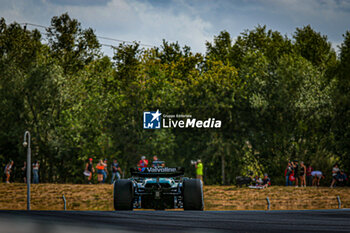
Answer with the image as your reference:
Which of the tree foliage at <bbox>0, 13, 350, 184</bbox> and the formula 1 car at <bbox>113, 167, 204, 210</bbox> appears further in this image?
the tree foliage at <bbox>0, 13, 350, 184</bbox>

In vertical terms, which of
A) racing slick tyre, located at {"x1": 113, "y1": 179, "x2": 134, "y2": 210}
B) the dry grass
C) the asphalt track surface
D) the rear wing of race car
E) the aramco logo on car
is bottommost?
the dry grass

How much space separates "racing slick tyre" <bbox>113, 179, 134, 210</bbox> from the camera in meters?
19.7

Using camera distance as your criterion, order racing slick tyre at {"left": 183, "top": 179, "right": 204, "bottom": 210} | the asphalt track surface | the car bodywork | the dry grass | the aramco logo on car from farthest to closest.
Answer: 1. the aramco logo on car
2. the dry grass
3. the car bodywork
4. racing slick tyre at {"left": 183, "top": 179, "right": 204, "bottom": 210}
5. the asphalt track surface

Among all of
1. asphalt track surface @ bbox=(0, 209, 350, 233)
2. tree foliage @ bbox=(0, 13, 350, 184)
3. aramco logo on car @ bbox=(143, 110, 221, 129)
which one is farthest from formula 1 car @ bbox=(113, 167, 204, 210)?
aramco logo on car @ bbox=(143, 110, 221, 129)

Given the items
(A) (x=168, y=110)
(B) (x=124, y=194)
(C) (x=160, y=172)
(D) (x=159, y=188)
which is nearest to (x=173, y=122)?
(A) (x=168, y=110)

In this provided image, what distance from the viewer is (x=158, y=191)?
19.7 m

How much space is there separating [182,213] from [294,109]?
35344mm

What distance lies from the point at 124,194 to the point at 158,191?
3.70ft

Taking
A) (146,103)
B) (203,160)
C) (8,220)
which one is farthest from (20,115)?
(8,220)

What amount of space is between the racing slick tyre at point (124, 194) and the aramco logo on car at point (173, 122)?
37.8 meters

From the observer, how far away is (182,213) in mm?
20141

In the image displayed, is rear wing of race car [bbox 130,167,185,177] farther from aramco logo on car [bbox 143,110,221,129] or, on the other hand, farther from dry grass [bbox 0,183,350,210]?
aramco logo on car [bbox 143,110,221,129]

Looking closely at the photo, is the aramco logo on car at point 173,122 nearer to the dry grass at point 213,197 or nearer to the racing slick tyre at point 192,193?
the dry grass at point 213,197

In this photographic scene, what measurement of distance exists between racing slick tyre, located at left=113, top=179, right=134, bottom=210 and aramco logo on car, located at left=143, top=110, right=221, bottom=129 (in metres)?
37.8
